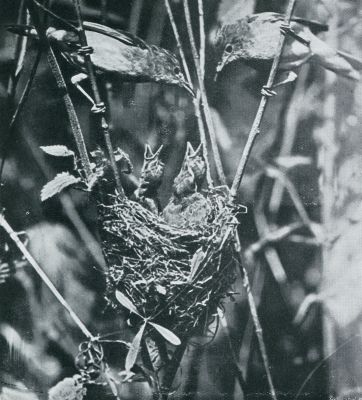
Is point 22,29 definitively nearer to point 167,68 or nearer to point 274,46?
point 167,68

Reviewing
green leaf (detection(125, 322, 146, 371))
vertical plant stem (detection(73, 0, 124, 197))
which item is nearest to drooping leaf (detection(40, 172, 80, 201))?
vertical plant stem (detection(73, 0, 124, 197))

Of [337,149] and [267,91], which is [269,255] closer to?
[337,149]

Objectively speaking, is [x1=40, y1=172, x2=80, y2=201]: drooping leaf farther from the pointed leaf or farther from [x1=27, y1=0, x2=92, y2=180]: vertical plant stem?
the pointed leaf

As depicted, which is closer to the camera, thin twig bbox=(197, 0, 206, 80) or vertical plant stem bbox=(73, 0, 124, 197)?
vertical plant stem bbox=(73, 0, 124, 197)

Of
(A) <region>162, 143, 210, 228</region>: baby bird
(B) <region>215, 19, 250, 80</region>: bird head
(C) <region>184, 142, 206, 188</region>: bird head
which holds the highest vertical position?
(B) <region>215, 19, 250, 80</region>: bird head

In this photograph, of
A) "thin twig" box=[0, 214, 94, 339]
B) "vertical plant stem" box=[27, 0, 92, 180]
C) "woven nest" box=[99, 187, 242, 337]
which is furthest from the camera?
"thin twig" box=[0, 214, 94, 339]

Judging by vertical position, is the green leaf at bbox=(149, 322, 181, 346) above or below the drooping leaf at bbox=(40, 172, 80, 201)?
below

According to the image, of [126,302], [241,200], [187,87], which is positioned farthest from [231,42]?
[126,302]

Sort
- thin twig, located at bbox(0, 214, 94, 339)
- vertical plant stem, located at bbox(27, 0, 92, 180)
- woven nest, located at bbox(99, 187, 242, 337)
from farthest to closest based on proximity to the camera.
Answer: thin twig, located at bbox(0, 214, 94, 339) < vertical plant stem, located at bbox(27, 0, 92, 180) < woven nest, located at bbox(99, 187, 242, 337)
